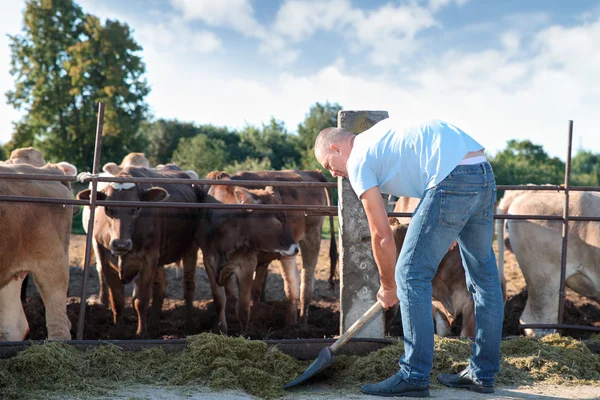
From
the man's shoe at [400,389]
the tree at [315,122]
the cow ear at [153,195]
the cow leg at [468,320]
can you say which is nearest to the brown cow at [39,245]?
the cow ear at [153,195]

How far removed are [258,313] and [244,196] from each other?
181cm

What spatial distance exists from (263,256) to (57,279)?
3187mm

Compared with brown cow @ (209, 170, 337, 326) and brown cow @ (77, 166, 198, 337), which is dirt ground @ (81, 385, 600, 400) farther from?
brown cow @ (209, 170, 337, 326)

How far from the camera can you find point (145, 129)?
43000 mm

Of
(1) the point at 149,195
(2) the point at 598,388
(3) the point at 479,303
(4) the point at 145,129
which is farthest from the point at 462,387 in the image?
(4) the point at 145,129

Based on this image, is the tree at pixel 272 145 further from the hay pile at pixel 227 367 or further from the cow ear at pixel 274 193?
the hay pile at pixel 227 367

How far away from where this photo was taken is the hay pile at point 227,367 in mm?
4352

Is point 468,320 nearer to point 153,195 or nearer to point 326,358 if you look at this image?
point 326,358

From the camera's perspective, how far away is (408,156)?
13.3 ft

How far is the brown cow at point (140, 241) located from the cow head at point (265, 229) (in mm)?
706

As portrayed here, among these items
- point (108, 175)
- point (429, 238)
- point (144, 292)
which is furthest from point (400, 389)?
point (108, 175)

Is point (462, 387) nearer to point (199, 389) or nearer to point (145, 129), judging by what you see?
point (199, 389)

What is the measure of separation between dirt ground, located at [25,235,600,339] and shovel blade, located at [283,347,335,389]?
2178 millimetres

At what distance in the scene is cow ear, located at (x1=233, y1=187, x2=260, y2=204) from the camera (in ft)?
27.7
